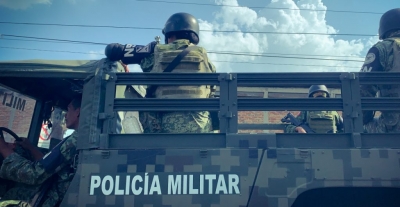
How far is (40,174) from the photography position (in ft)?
9.48

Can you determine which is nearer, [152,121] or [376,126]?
[152,121]

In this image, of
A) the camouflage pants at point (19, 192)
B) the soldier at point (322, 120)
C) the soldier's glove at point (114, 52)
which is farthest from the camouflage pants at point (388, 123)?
the camouflage pants at point (19, 192)

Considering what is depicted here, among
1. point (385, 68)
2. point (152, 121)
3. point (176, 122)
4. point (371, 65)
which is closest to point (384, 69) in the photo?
point (385, 68)

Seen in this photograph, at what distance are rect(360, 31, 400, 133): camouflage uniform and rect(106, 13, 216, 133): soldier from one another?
1464 mm

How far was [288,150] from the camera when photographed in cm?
254

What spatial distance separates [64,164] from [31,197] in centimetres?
39

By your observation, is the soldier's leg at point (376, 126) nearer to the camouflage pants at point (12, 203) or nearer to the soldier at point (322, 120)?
the soldier at point (322, 120)

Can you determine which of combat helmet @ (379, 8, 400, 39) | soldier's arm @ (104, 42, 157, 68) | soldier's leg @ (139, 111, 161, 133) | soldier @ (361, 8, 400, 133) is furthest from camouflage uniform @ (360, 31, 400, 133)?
soldier's arm @ (104, 42, 157, 68)

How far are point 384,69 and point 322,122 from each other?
56.3 inches

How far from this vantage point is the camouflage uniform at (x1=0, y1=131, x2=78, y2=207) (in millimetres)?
2863

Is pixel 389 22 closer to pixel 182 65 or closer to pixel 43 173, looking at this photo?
pixel 182 65

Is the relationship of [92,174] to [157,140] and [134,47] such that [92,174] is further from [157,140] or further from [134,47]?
[134,47]

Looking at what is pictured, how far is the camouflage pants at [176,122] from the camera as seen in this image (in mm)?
3000

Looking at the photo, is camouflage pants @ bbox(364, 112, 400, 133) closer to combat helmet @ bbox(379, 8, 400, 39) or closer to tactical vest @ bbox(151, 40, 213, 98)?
combat helmet @ bbox(379, 8, 400, 39)
